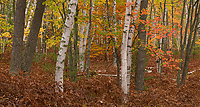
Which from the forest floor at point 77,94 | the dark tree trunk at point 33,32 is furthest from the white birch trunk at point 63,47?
the dark tree trunk at point 33,32

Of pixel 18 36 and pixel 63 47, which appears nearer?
pixel 63 47

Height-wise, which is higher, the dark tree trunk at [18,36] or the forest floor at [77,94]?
the dark tree trunk at [18,36]

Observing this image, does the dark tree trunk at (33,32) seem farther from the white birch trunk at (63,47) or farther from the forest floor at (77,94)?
the white birch trunk at (63,47)

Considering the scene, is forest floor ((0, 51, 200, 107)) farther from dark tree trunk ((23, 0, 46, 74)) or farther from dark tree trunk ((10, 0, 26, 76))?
dark tree trunk ((23, 0, 46, 74))

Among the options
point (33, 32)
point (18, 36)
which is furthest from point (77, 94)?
point (18, 36)

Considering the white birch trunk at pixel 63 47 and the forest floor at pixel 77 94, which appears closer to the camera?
the forest floor at pixel 77 94

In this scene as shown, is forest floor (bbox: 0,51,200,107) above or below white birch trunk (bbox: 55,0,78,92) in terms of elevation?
below

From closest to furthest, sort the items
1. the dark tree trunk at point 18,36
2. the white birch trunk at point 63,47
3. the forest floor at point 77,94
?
the forest floor at point 77,94, the white birch trunk at point 63,47, the dark tree trunk at point 18,36

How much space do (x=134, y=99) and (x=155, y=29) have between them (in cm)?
320

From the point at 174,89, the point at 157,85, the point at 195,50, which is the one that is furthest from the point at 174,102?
the point at 195,50

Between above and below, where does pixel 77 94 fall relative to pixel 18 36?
below

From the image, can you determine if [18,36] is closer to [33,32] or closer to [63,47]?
[33,32]

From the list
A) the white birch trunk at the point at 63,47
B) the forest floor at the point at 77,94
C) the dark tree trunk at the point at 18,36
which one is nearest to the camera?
the forest floor at the point at 77,94

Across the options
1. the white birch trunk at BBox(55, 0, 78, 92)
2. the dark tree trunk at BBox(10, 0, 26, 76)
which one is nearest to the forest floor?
the white birch trunk at BBox(55, 0, 78, 92)
